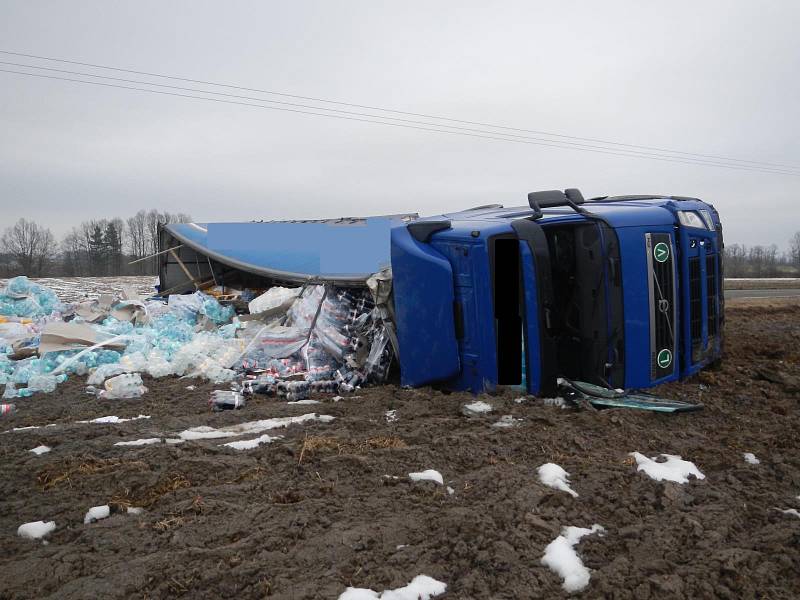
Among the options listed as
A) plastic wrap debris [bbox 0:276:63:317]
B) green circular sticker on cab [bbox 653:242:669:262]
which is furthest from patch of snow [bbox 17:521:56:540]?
plastic wrap debris [bbox 0:276:63:317]

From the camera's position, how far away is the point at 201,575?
7.68 ft

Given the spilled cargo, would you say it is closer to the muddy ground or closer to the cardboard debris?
the cardboard debris

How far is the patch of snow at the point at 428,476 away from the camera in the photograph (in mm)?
3308

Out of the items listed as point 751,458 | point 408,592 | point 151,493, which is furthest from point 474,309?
point 408,592

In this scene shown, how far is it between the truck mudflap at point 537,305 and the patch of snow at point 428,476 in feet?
5.97

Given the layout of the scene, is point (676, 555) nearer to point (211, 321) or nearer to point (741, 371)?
point (741, 371)

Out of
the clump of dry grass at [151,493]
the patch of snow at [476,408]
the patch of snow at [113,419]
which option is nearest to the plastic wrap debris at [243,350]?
the patch of snow at [113,419]

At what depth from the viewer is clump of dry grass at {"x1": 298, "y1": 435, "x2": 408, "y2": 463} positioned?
3.77 m

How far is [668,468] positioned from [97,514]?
319 cm

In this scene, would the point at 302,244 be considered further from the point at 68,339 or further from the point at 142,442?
the point at 142,442

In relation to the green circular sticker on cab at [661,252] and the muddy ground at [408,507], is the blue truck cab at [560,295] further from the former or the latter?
the muddy ground at [408,507]

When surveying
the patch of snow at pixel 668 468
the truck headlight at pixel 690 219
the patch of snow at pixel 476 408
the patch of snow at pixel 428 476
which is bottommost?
the patch of snow at pixel 668 468

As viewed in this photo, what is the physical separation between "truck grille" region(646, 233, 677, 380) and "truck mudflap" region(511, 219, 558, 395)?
0.84 m

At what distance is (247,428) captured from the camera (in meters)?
4.63
